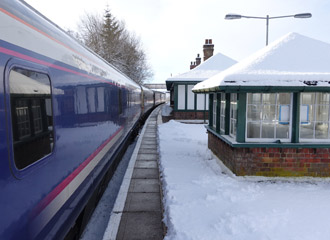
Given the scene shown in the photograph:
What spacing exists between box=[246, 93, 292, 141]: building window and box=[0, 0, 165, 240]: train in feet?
12.6

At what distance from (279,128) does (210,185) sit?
2.25 m

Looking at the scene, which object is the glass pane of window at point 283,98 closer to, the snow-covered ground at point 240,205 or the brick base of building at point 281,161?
the brick base of building at point 281,161

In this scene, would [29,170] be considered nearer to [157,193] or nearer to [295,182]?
[157,193]

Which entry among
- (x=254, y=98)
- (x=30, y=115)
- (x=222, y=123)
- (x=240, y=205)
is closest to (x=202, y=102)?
(x=222, y=123)

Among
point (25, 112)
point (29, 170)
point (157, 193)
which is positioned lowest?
point (157, 193)

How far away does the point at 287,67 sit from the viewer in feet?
20.2

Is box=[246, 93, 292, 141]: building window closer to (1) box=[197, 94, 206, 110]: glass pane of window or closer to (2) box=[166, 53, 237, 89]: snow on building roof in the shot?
(2) box=[166, 53, 237, 89]: snow on building roof

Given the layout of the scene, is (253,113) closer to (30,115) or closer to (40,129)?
(40,129)

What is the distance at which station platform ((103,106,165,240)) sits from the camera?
4.19 metres

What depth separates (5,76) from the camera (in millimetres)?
2043

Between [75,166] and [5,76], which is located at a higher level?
[5,76]

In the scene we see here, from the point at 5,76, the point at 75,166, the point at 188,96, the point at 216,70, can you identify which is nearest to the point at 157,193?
the point at 75,166

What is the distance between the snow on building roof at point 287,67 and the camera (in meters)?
5.69

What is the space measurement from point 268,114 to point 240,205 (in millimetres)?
2442
